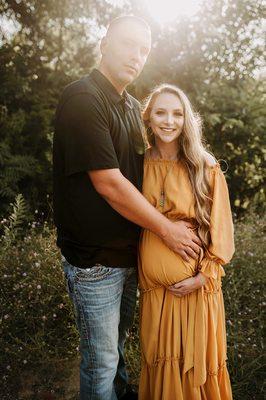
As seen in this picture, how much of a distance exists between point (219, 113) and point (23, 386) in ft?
12.6

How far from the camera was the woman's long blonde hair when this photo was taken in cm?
240

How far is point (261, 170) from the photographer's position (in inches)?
239

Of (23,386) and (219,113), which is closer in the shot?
(23,386)

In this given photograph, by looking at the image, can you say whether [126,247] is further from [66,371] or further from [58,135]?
[66,371]

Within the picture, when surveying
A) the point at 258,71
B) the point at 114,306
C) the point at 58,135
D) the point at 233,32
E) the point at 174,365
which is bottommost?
the point at 174,365

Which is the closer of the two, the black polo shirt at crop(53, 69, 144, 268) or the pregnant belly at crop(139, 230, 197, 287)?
the black polo shirt at crop(53, 69, 144, 268)

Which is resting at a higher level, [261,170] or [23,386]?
[261,170]

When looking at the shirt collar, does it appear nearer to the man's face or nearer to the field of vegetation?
the man's face

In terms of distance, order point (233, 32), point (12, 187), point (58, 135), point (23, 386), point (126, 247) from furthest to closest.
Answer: point (233, 32) → point (12, 187) → point (23, 386) → point (126, 247) → point (58, 135)

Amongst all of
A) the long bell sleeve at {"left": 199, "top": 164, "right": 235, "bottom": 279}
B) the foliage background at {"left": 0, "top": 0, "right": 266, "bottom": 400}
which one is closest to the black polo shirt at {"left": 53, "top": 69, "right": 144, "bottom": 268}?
the long bell sleeve at {"left": 199, "top": 164, "right": 235, "bottom": 279}

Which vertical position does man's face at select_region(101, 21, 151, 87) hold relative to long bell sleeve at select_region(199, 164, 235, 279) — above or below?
above

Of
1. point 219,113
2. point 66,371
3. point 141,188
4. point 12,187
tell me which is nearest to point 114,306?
point 141,188

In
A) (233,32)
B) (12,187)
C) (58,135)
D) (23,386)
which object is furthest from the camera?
(233,32)

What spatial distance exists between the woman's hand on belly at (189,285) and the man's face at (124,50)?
3.47 feet
